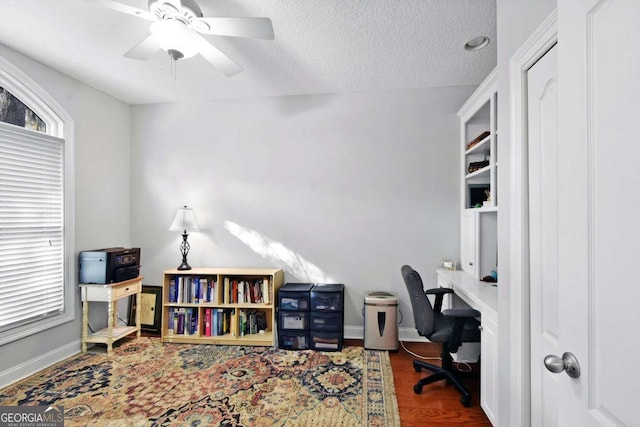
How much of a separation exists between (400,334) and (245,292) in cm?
169

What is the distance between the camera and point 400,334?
3307mm

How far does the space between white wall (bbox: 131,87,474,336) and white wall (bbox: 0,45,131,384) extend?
185mm

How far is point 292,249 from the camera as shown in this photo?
351 centimetres

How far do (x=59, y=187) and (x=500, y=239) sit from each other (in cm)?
358

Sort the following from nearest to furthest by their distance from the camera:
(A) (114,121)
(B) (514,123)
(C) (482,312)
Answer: (B) (514,123), (C) (482,312), (A) (114,121)

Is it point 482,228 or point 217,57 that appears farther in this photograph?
point 482,228

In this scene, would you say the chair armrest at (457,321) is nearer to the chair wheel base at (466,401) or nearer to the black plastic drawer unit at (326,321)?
the chair wheel base at (466,401)

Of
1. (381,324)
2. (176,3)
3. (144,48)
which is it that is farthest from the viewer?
(381,324)

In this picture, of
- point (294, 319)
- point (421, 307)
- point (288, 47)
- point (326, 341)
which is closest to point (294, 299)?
point (294, 319)

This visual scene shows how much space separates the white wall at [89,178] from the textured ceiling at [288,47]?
0.14 metres

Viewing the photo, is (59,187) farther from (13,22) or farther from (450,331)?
(450,331)

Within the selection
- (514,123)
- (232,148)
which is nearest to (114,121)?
(232,148)

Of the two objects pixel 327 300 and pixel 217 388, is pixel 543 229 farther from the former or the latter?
pixel 217 388

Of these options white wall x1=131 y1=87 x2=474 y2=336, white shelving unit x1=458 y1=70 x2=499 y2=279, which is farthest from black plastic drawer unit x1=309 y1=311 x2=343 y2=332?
white shelving unit x1=458 y1=70 x2=499 y2=279
